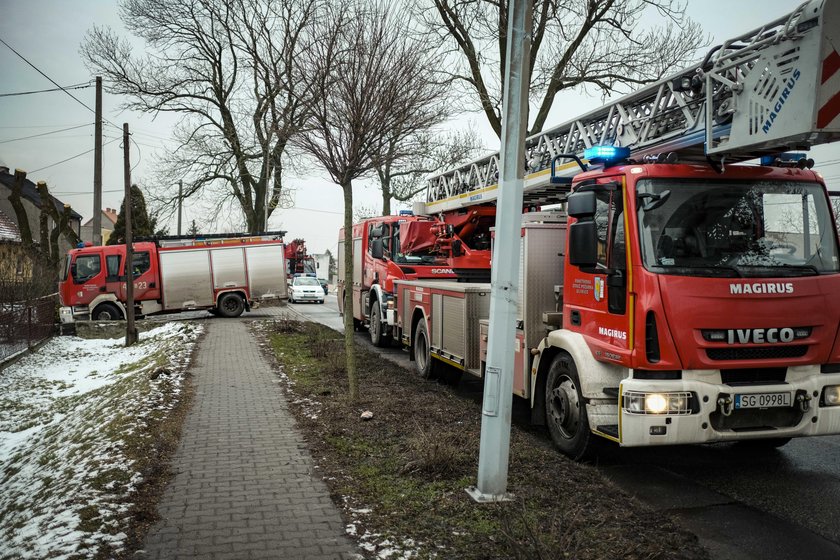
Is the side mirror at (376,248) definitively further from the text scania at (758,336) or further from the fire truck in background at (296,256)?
the fire truck in background at (296,256)

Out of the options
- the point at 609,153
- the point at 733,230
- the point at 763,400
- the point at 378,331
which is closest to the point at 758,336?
the point at 763,400

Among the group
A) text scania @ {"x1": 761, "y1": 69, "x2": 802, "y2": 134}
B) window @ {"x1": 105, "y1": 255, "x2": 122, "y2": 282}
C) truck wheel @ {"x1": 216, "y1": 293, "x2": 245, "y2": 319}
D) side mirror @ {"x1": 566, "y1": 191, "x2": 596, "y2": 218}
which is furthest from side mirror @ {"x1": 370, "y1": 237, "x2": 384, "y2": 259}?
window @ {"x1": 105, "y1": 255, "x2": 122, "y2": 282}

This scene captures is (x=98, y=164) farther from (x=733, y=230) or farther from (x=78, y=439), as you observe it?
(x=733, y=230)

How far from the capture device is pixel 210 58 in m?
29.8

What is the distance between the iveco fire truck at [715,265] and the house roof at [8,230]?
37.4m

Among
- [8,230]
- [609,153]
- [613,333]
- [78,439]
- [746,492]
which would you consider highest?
[8,230]

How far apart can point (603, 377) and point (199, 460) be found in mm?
3612

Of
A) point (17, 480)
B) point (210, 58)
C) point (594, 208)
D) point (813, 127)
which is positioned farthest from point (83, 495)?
point (210, 58)

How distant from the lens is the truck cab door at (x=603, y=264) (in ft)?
18.4

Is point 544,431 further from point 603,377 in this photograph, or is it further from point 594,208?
point 594,208

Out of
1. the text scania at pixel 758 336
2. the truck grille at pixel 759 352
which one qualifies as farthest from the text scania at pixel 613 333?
the text scania at pixel 758 336

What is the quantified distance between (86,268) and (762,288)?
68.4 ft

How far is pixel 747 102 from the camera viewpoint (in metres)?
5.12

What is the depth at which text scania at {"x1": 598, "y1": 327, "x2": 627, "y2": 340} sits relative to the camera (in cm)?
553
